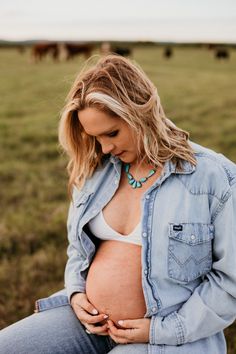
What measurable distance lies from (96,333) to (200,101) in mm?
9634

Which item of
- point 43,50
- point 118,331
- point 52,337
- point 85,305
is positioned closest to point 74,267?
point 85,305

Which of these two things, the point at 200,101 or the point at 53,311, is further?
the point at 200,101

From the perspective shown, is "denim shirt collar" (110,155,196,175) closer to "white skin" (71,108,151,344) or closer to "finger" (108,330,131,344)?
"white skin" (71,108,151,344)

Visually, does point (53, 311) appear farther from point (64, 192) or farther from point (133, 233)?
point (64, 192)

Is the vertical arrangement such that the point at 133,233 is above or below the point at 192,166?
below

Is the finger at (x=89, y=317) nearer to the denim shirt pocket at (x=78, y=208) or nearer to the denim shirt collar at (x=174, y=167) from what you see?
the denim shirt pocket at (x=78, y=208)

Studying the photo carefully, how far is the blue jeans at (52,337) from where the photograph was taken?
6.90 ft

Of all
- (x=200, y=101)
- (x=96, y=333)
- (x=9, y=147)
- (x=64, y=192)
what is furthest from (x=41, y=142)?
(x=96, y=333)

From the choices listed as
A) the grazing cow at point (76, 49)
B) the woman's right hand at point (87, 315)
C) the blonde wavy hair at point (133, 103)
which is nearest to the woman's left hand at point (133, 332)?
the woman's right hand at point (87, 315)

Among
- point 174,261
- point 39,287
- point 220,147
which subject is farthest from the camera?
point 220,147

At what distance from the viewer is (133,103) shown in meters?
2.03

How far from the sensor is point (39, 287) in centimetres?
364

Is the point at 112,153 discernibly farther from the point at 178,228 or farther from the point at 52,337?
the point at 52,337

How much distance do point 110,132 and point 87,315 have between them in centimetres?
77
